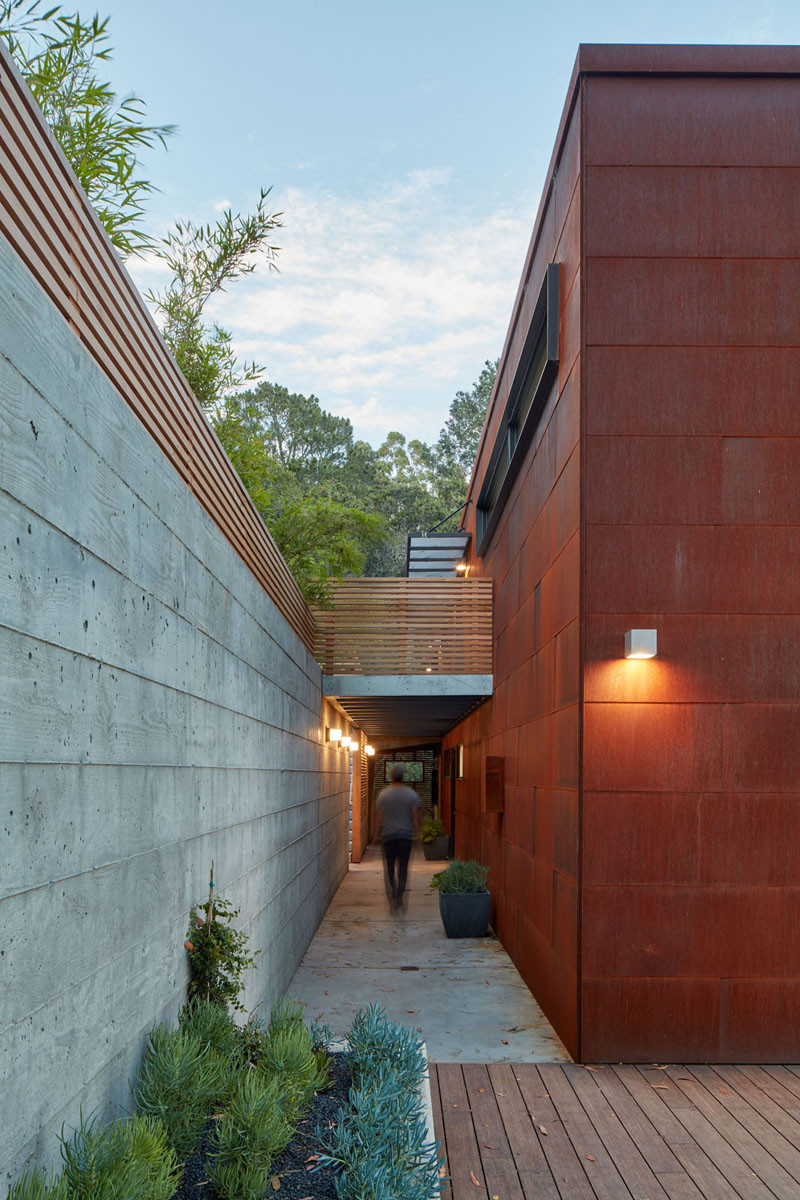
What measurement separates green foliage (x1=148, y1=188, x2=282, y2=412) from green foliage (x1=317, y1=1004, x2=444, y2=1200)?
548cm

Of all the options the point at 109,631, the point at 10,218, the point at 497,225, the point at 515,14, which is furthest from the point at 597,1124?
the point at 497,225

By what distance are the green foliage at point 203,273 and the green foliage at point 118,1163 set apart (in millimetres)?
6066

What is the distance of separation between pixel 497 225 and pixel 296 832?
27.2 metres

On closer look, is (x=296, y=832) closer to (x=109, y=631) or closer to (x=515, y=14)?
(x=109, y=631)

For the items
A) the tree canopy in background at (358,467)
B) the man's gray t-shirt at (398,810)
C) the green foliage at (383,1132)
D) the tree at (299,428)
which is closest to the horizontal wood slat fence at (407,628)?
the man's gray t-shirt at (398,810)

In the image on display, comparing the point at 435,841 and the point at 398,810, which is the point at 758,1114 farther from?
the point at 435,841

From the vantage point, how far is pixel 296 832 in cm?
788

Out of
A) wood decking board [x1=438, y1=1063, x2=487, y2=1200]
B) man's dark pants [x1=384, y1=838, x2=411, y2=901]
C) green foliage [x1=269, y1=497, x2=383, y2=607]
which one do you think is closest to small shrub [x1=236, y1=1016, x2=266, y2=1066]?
wood decking board [x1=438, y1=1063, x2=487, y2=1200]

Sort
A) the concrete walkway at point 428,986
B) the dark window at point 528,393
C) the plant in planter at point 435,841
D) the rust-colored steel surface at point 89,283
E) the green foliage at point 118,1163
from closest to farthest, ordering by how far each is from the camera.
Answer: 1. the green foliage at point 118,1163
2. the rust-colored steel surface at point 89,283
3. the concrete walkway at point 428,986
4. the dark window at point 528,393
5. the plant in planter at point 435,841

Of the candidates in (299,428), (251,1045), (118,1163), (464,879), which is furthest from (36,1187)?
(299,428)

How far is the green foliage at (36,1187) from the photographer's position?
190cm

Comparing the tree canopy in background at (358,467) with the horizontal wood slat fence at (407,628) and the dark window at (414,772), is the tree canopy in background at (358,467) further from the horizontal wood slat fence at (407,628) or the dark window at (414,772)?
the horizontal wood slat fence at (407,628)

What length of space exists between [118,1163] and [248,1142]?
614 mm

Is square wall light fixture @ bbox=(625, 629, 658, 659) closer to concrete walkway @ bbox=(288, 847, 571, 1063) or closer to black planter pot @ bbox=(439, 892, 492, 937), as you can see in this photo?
concrete walkway @ bbox=(288, 847, 571, 1063)
